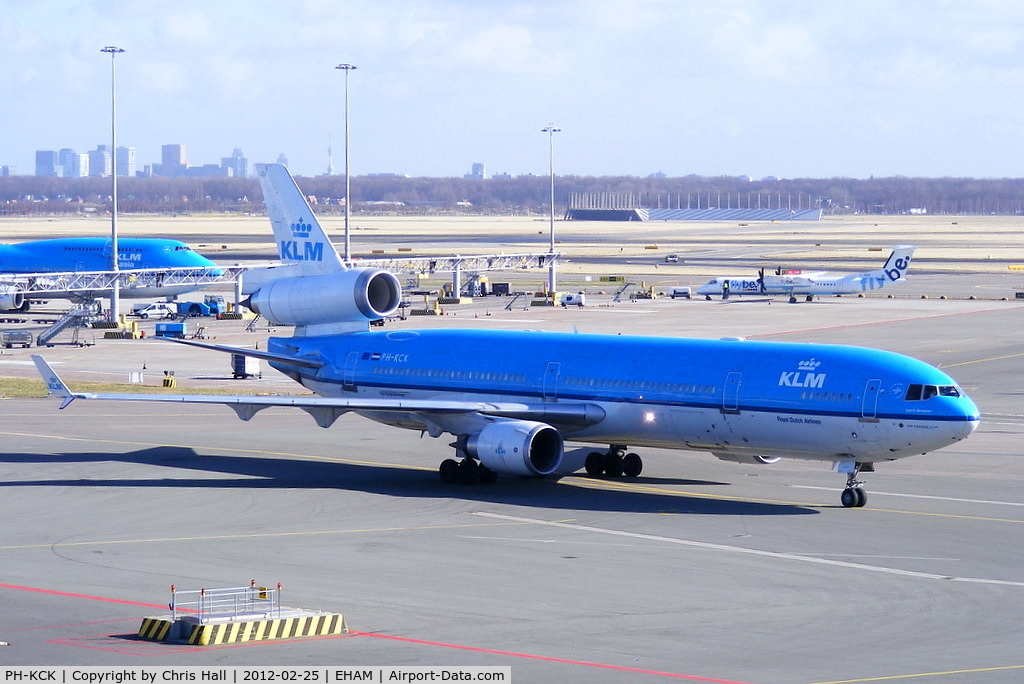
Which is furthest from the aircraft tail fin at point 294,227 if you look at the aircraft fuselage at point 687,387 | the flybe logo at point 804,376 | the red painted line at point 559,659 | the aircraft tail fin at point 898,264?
the aircraft tail fin at point 898,264

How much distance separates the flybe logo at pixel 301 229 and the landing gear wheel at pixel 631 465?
43.5 ft

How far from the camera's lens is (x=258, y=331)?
316 ft

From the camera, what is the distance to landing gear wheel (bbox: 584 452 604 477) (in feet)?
146

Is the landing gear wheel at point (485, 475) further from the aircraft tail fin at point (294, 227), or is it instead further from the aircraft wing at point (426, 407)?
the aircraft tail fin at point (294, 227)

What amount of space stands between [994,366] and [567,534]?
50430 millimetres

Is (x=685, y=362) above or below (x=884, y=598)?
above

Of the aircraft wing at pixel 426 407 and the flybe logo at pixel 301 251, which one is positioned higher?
the flybe logo at pixel 301 251

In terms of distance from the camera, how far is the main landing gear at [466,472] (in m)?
42.0

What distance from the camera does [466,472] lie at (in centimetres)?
4197

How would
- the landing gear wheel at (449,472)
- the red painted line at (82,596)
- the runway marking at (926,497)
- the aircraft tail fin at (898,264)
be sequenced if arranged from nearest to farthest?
the red painted line at (82,596), the runway marking at (926,497), the landing gear wheel at (449,472), the aircraft tail fin at (898,264)

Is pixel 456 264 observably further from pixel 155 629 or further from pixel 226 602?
pixel 155 629

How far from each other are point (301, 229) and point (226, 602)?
79.2ft

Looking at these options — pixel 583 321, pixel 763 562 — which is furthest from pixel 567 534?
pixel 583 321

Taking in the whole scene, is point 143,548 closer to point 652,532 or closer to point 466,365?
point 652,532
